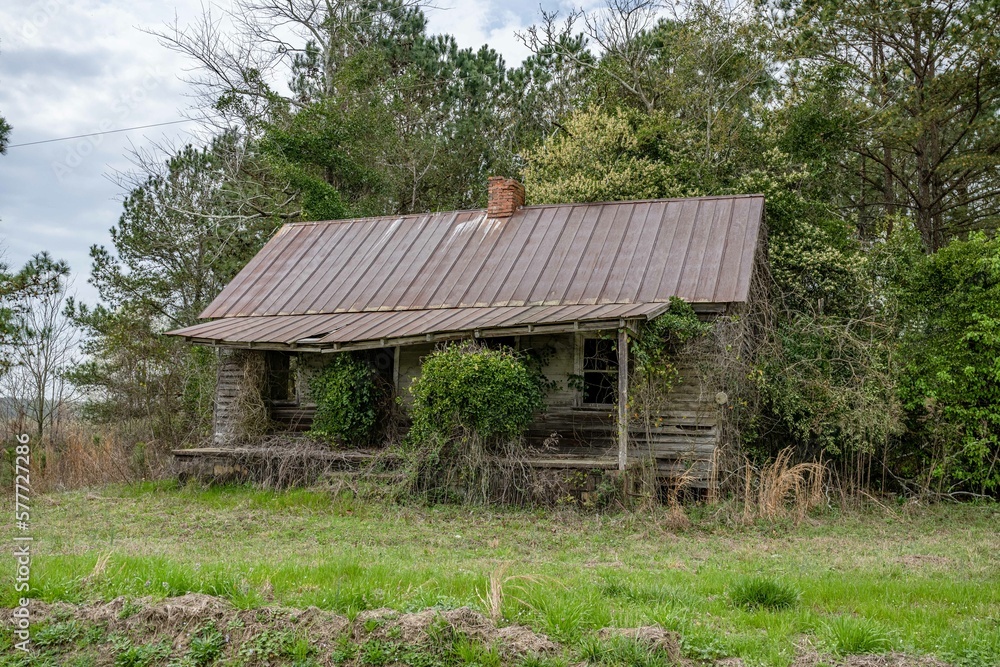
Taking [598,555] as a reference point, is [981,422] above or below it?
above

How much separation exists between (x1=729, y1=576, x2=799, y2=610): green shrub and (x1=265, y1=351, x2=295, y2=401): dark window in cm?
1081

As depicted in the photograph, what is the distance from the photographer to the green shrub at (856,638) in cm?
501

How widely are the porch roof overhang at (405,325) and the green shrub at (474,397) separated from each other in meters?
0.46

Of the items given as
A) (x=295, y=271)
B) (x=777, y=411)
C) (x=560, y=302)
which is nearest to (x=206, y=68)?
(x=295, y=271)

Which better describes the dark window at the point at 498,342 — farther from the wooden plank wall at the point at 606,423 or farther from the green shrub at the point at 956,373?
the green shrub at the point at 956,373

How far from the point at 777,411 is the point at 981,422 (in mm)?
2878

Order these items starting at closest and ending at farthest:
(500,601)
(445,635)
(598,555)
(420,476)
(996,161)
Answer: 1. (445,635)
2. (500,601)
3. (598,555)
4. (420,476)
5. (996,161)

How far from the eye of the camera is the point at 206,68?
1042 inches

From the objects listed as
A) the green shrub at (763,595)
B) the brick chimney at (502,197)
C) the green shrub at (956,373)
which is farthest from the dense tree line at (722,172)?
the green shrub at (763,595)

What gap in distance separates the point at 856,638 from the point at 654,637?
1.26m

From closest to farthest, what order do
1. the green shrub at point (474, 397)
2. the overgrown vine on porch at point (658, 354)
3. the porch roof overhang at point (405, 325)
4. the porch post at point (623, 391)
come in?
the porch post at point (623, 391) < the green shrub at point (474, 397) < the porch roof overhang at point (405, 325) < the overgrown vine on porch at point (658, 354)

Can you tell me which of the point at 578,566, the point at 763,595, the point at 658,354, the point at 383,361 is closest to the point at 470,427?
the point at 658,354

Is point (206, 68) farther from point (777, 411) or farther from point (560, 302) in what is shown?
point (777, 411)

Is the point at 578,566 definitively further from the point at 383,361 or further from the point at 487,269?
the point at 487,269
